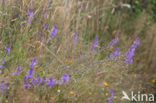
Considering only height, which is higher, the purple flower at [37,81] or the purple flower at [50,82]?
the purple flower at [37,81]

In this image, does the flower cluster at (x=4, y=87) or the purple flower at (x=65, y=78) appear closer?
the flower cluster at (x=4, y=87)

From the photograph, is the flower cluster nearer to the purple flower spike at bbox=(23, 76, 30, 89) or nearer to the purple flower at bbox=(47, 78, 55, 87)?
the purple flower spike at bbox=(23, 76, 30, 89)

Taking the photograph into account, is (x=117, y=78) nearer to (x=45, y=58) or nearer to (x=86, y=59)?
(x=86, y=59)

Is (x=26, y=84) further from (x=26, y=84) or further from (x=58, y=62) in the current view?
(x=58, y=62)

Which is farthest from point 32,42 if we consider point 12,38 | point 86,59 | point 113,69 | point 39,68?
point 113,69

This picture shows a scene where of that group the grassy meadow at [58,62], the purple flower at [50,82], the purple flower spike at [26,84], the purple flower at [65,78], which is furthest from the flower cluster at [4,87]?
the purple flower at [65,78]

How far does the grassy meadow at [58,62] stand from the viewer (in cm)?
242

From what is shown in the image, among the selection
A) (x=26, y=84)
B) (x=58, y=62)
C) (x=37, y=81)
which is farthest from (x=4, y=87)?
(x=58, y=62)

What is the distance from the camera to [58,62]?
2.74m

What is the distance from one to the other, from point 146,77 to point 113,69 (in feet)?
1.79

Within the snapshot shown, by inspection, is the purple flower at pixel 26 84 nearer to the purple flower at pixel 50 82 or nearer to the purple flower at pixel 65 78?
the purple flower at pixel 50 82

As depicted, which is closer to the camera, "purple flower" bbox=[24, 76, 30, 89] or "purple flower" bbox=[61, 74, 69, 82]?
"purple flower" bbox=[24, 76, 30, 89]

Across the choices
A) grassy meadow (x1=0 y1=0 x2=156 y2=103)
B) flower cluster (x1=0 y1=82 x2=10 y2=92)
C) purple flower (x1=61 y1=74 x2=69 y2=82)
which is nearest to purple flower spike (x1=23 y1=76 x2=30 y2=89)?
grassy meadow (x1=0 y1=0 x2=156 y2=103)

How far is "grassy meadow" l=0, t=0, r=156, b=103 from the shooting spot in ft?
7.95
